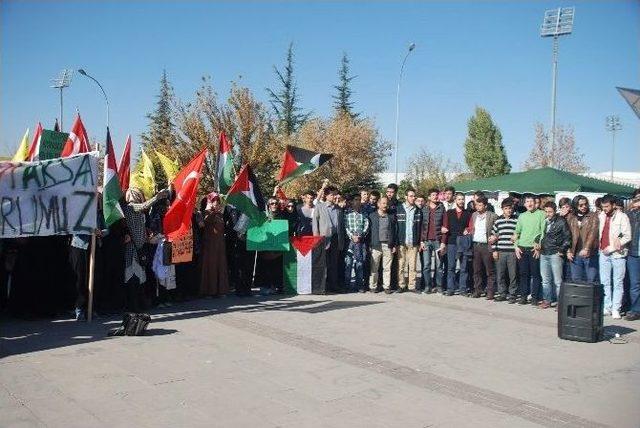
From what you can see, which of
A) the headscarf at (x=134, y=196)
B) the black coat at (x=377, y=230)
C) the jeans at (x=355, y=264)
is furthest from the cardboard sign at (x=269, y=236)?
the headscarf at (x=134, y=196)

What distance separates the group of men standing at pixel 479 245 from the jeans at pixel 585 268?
0.02 meters

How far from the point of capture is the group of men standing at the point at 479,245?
10.5 m

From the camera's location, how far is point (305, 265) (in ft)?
40.3

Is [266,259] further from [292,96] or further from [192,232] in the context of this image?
[292,96]

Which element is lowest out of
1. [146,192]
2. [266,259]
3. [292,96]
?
[266,259]

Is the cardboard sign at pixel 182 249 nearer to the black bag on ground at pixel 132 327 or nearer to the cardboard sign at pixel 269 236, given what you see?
the cardboard sign at pixel 269 236

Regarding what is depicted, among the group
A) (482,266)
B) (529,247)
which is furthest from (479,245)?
(529,247)

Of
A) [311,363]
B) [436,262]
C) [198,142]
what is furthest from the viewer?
[198,142]

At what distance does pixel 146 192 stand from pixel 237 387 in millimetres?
5731

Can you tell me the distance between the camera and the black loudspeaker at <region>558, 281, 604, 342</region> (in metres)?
8.38

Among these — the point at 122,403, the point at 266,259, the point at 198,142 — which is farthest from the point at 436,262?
the point at 198,142

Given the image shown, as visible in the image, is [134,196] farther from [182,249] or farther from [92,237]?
[182,249]

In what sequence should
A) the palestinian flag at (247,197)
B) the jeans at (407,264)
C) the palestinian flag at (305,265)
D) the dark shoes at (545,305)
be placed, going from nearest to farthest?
1. the palestinian flag at (247,197)
2. the dark shoes at (545,305)
3. the palestinian flag at (305,265)
4. the jeans at (407,264)

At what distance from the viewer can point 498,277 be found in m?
11.7
